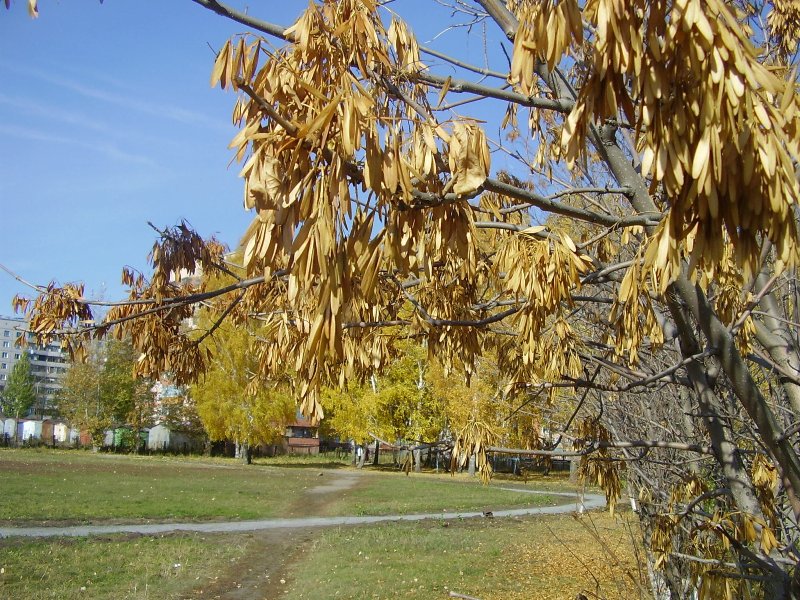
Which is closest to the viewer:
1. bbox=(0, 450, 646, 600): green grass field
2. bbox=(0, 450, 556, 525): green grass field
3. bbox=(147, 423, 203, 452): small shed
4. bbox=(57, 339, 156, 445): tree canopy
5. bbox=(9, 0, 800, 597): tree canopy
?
bbox=(9, 0, 800, 597): tree canopy

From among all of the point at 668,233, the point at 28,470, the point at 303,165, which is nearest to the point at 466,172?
the point at 303,165

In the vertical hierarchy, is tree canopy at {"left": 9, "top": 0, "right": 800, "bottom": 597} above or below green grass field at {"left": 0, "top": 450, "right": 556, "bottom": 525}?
above

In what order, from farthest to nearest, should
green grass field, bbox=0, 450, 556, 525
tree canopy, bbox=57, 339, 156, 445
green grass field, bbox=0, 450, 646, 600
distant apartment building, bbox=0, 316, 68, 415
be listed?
distant apartment building, bbox=0, 316, 68, 415
tree canopy, bbox=57, 339, 156, 445
green grass field, bbox=0, 450, 556, 525
green grass field, bbox=0, 450, 646, 600

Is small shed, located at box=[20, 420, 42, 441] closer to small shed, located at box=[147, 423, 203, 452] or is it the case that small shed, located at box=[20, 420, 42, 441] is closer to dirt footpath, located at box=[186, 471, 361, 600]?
small shed, located at box=[147, 423, 203, 452]

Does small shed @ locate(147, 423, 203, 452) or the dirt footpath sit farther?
small shed @ locate(147, 423, 203, 452)

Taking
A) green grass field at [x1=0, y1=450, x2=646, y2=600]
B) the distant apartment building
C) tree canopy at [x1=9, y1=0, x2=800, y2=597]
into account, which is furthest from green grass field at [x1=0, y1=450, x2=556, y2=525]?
the distant apartment building

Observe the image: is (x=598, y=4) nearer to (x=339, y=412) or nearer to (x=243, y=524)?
(x=243, y=524)

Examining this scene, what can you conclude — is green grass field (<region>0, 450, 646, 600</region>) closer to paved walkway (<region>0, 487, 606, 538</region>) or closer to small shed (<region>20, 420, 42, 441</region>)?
paved walkway (<region>0, 487, 606, 538</region>)

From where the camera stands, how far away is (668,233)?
1.69 metres

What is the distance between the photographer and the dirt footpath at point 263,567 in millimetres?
9812

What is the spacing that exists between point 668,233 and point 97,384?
189 ft

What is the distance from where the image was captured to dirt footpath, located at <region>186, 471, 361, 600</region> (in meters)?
9.81

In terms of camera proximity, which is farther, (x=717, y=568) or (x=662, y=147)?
(x=717, y=568)

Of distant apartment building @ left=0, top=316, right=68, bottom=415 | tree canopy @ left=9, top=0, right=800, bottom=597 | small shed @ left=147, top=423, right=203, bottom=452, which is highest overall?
distant apartment building @ left=0, top=316, right=68, bottom=415
